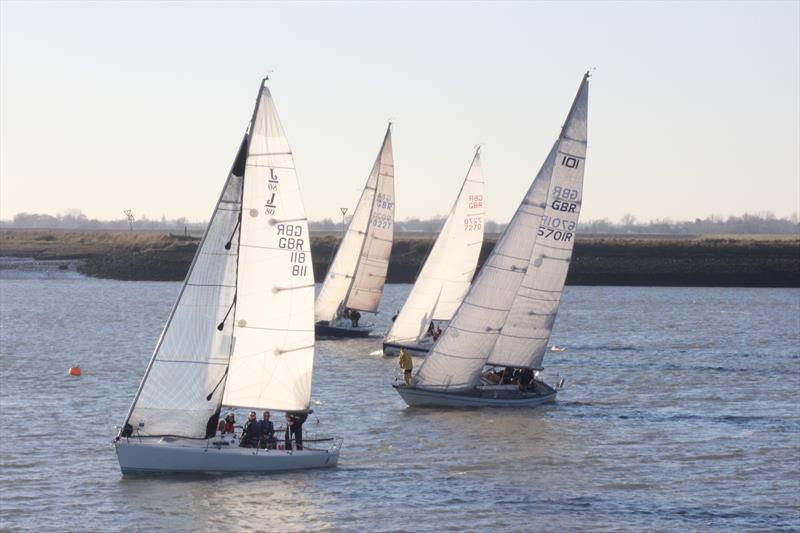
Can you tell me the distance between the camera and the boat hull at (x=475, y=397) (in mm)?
51156

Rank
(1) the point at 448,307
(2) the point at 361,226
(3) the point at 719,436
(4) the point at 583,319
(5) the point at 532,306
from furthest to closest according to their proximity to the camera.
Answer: (4) the point at 583,319, (2) the point at 361,226, (1) the point at 448,307, (5) the point at 532,306, (3) the point at 719,436

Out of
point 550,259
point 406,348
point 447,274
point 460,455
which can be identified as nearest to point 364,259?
point 447,274

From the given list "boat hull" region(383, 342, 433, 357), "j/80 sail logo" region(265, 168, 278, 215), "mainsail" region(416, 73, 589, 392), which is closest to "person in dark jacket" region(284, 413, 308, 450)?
"j/80 sail logo" region(265, 168, 278, 215)

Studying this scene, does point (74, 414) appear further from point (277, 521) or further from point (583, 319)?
point (583, 319)

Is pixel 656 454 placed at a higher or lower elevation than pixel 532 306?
lower

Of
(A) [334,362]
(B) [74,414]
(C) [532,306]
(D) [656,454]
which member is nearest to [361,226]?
(A) [334,362]

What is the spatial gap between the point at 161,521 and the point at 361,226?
Result: 4635 cm

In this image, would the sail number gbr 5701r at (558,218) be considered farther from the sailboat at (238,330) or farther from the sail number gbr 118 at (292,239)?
the sail number gbr 118 at (292,239)

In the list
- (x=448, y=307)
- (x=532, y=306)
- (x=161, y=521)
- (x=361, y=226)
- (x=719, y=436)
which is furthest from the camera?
→ (x=361, y=226)

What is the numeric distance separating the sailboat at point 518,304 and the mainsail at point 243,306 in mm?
12260

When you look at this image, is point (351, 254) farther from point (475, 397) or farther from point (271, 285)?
point (271, 285)

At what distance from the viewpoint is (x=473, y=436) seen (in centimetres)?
4641

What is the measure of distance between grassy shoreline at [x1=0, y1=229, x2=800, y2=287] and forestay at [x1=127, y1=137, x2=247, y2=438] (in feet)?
351

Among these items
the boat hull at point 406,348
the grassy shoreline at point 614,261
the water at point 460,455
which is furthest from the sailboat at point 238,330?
the grassy shoreline at point 614,261
